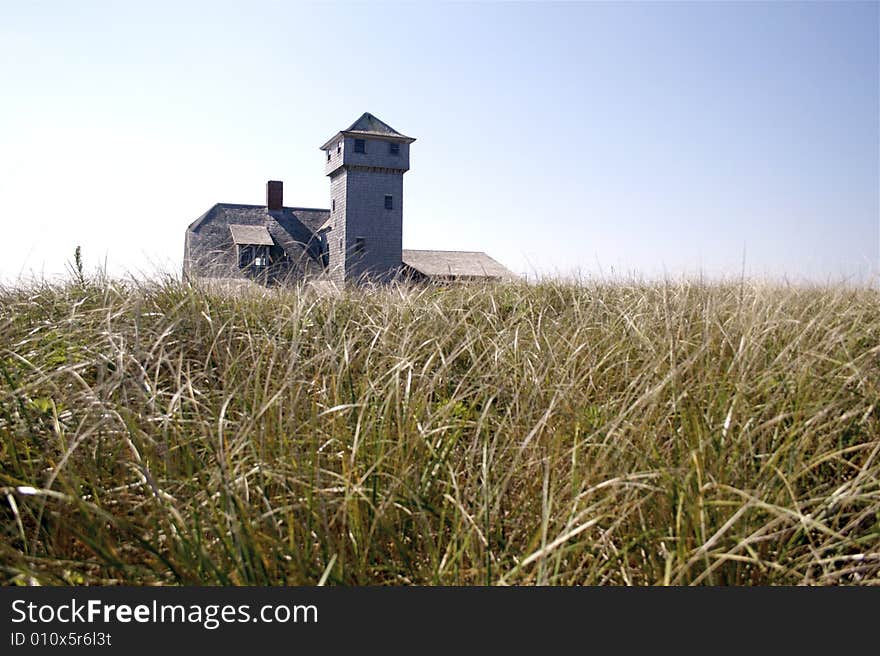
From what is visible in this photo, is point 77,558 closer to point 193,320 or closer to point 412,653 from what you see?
point 412,653

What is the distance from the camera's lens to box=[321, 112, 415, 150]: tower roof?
32656mm

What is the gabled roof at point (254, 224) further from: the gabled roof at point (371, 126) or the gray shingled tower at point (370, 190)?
the gabled roof at point (371, 126)

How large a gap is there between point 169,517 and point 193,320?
1.86 meters

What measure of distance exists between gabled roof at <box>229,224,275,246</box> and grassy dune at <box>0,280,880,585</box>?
32063 millimetres

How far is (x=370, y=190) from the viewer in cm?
3300

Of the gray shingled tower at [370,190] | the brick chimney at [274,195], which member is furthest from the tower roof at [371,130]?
the brick chimney at [274,195]

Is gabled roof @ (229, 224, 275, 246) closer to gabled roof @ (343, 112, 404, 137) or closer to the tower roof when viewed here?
the tower roof

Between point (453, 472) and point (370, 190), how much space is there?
1265 inches

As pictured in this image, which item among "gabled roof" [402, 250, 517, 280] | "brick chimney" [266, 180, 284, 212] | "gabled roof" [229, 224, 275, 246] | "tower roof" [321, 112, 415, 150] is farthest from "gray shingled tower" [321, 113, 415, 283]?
"brick chimney" [266, 180, 284, 212]

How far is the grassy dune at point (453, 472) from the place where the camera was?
1.66m

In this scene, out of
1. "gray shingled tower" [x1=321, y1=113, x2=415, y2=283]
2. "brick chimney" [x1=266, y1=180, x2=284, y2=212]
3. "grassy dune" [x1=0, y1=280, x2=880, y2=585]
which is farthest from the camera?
"brick chimney" [x1=266, y1=180, x2=284, y2=212]

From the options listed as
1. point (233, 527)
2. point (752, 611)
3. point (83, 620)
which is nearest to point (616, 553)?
point (752, 611)

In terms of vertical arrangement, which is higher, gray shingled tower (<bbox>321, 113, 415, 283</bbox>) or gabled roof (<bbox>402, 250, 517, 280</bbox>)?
gray shingled tower (<bbox>321, 113, 415, 283</bbox>)

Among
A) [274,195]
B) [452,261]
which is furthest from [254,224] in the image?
[452,261]
